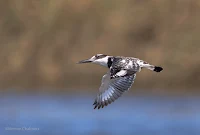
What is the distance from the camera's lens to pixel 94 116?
677 inches

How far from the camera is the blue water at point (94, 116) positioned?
15152 millimetres

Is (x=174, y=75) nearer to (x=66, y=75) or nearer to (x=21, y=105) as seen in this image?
(x=66, y=75)

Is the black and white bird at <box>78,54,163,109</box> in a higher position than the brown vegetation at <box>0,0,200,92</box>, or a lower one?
lower

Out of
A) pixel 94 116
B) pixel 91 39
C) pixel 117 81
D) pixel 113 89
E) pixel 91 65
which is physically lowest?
pixel 113 89

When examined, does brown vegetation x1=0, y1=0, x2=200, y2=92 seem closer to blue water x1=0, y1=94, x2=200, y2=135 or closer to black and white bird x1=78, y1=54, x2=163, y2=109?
blue water x1=0, y1=94, x2=200, y2=135

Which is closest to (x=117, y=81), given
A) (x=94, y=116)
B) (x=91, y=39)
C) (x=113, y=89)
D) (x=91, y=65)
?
(x=113, y=89)

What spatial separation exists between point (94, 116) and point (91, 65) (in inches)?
151

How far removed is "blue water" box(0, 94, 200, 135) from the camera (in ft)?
49.7

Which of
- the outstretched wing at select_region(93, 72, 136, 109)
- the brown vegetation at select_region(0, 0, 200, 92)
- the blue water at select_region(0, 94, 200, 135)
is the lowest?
the outstretched wing at select_region(93, 72, 136, 109)

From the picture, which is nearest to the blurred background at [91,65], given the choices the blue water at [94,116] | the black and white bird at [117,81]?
the blue water at [94,116]

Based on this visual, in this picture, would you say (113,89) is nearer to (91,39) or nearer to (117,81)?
(117,81)

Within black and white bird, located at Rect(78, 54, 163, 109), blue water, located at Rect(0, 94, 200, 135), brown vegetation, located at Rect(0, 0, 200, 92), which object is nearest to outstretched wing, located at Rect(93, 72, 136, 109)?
black and white bird, located at Rect(78, 54, 163, 109)

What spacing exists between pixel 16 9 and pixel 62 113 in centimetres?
815

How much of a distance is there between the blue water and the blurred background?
0.9 inches
